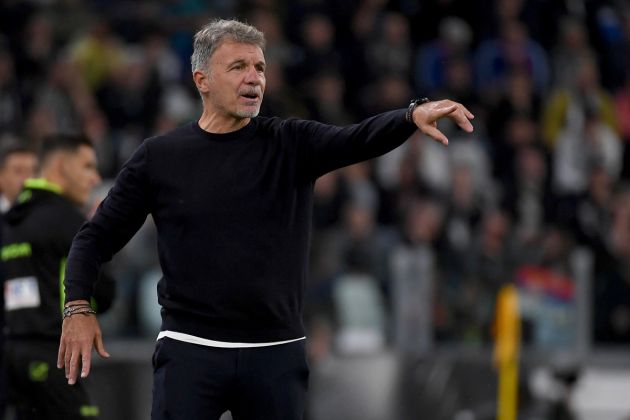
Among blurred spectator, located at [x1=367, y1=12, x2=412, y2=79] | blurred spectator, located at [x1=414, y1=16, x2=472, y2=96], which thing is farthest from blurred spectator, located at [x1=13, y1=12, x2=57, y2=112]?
blurred spectator, located at [x1=414, y1=16, x2=472, y2=96]

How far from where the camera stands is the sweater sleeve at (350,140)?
18.6 feet

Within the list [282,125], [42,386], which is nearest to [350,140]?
[282,125]

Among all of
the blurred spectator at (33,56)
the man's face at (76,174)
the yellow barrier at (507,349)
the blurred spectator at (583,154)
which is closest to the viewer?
the man's face at (76,174)

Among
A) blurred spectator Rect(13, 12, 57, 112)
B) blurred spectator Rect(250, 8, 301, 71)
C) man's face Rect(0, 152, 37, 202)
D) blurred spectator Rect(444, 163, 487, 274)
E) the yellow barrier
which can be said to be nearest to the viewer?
man's face Rect(0, 152, 37, 202)

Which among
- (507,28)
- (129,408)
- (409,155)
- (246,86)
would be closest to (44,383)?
(246,86)

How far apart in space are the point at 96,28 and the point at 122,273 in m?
4.31

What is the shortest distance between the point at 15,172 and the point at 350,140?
12.6ft

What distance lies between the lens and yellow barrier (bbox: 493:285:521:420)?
11.6 meters

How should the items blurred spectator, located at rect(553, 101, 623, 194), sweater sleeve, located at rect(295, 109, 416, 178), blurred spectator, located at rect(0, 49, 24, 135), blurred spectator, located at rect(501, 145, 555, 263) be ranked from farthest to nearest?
blurred spectator, located at rect(553, 101, 623, 194), blurred spectator, located at rect(0, 49, 24, 135), blurred spectator, located at rect(501, 145, 555, 263), sweater sleeve, located at rect(295, 109, 416, 178)

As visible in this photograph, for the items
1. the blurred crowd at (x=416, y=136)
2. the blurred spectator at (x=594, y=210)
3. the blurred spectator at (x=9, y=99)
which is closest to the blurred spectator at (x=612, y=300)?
the blurred crowd at (x=416, y=136)

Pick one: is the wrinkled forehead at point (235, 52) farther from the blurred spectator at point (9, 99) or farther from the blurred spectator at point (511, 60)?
the blurred spectator at point (511, 60)

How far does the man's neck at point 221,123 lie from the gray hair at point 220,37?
0.19 meters

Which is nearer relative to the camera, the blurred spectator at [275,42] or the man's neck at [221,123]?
the man's neck at [221,123]

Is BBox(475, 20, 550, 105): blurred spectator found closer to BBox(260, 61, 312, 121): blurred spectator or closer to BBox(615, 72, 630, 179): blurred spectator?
BBox(615, 72, 630, 179): blurred spectator
